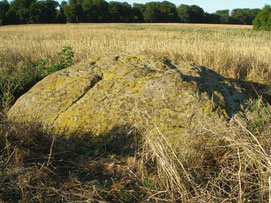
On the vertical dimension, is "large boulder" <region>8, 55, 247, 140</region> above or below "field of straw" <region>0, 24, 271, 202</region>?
above

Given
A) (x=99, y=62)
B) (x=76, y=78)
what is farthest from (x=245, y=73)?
(x=76, y=78)

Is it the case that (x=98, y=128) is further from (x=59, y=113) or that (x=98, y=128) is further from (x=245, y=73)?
(x=245, y=73)

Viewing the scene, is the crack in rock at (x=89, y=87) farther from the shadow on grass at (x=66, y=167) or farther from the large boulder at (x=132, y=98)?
the shadow on grass at (x=66, y=167)

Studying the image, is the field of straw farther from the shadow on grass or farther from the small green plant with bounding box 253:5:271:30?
the small green plant with bounding box 253:5:271:30

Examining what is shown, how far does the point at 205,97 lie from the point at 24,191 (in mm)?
2076

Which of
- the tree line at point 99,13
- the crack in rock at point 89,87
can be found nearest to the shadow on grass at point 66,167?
the crack in rock at point 89,87

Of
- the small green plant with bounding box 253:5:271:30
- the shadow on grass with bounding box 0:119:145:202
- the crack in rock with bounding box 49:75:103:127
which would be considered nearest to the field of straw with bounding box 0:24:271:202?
the shadow on grass with bounding box 0:119:145:202

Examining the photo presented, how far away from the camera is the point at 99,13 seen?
67.0 meters

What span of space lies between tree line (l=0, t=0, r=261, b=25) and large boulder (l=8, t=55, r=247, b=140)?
5776 centimetres

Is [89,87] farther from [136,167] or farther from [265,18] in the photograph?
[265,18]

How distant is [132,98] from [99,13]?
69.8 m

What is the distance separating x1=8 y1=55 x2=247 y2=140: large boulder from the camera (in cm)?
266

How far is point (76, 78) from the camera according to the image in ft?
10.8

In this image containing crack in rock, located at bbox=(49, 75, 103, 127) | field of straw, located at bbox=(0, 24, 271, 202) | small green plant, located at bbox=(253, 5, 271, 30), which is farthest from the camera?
small green plant, located at bbox=(253, 5, 271, 30)
